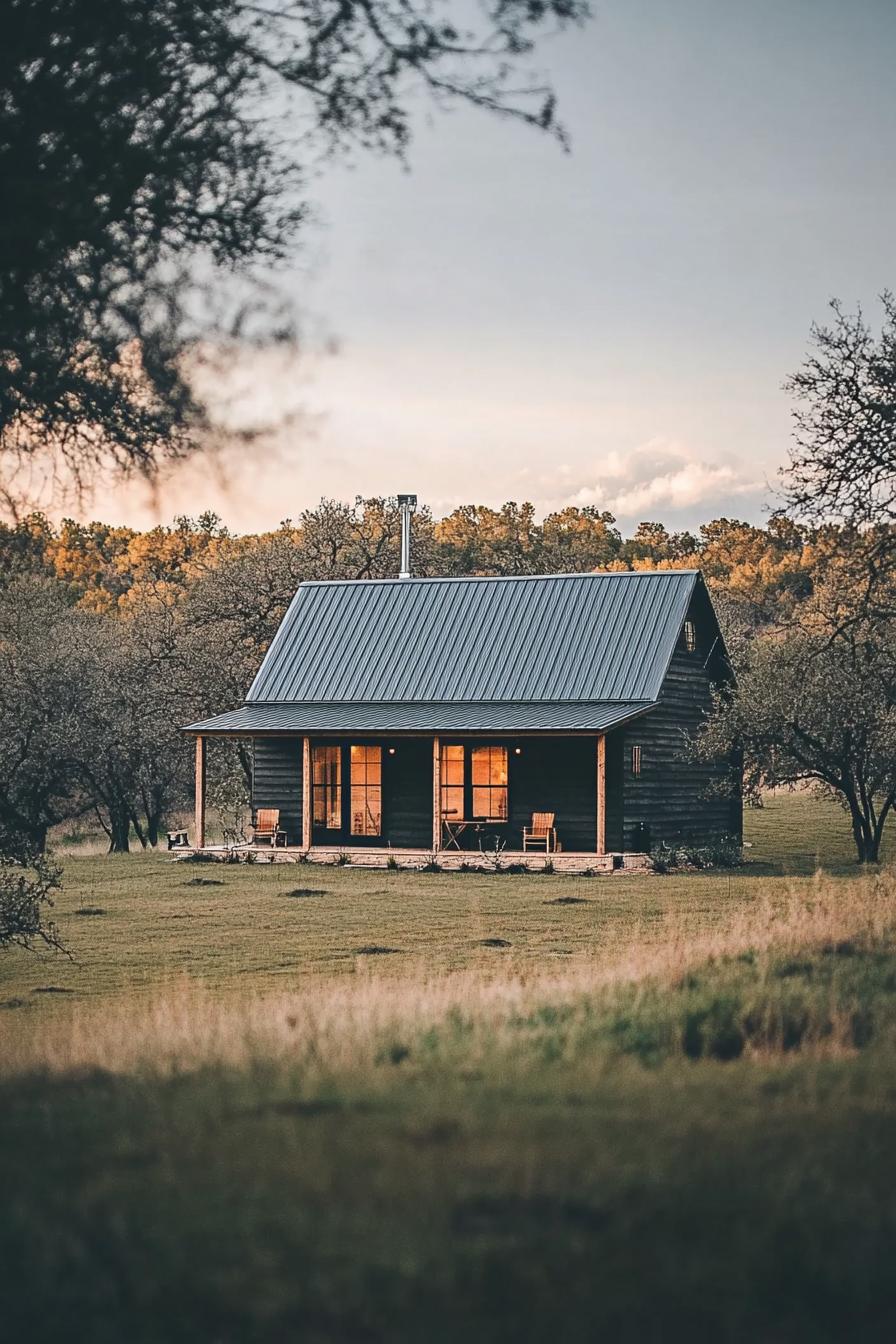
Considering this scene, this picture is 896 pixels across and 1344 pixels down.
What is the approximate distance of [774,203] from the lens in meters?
22.0

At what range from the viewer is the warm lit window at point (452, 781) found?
3250 cm

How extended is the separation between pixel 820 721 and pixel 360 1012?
20.5 meters

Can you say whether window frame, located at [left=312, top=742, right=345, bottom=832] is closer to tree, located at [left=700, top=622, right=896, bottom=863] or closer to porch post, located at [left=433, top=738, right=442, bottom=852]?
porch post, located at [left=433, top=738, right=442, bottom=852]

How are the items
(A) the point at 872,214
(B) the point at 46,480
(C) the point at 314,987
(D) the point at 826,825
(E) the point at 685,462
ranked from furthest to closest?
1. (E) the point at 685,462
2. (D) the point at 826,825
3. (A) the point at 872,214
4. (C) the point at 314,987
5. (B) the point at 46,480

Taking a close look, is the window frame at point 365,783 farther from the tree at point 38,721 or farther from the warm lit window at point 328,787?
the tree at point 38,721

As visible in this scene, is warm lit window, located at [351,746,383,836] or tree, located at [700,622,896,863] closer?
tree, located at [700,622,896,863]

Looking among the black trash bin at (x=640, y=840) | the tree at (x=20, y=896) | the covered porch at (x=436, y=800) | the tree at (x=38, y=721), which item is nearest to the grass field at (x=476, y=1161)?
the tree at (x=20, y=896)

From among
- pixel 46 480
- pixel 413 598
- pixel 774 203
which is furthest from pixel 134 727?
pixel 46 480

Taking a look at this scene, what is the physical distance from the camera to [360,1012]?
9.73 meters

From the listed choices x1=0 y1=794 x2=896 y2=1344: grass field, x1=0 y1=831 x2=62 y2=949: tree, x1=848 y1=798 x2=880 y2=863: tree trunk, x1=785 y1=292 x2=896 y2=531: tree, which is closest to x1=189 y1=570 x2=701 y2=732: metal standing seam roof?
x1=848 y1=798 x2=880 y2=863: tree trunk

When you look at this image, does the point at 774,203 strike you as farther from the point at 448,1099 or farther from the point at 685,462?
the point at 685,462

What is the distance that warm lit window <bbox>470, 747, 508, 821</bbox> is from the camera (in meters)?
32.1

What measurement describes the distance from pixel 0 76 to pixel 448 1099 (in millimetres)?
5914

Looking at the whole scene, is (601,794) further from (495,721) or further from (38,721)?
(38,721)
